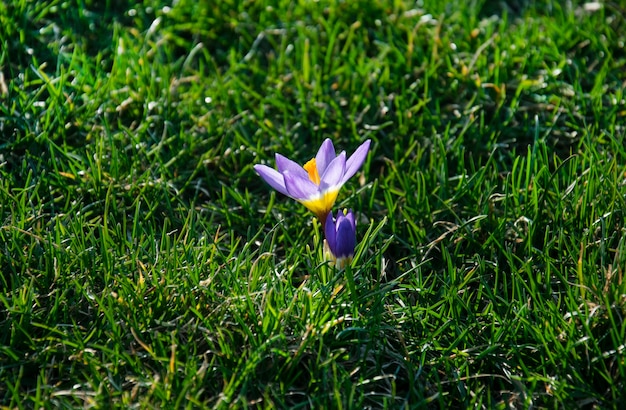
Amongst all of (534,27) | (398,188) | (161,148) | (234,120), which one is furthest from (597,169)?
(161,148)

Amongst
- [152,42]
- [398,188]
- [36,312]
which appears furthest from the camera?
[152,42]

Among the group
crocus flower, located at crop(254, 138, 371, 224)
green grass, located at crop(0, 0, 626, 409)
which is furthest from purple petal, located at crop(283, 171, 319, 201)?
green grass, located at crop(0, 0, 626, 409)

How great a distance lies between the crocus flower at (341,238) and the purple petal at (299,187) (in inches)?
3.4

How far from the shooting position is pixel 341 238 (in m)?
2.03

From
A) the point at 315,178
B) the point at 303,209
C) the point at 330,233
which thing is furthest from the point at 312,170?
the point at 303,209

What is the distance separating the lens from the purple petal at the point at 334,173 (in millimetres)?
2023

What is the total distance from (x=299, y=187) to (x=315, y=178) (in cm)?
7

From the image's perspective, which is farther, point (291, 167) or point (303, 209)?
point (303, 209)

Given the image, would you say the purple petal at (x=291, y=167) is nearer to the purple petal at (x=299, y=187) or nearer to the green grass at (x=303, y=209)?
the purple petal at (x=299, y=187)

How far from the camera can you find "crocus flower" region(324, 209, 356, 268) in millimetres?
2021

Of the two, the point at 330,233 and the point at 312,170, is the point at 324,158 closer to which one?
the point at 312,170

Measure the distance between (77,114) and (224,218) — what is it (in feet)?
2.17

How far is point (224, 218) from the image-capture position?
250 centimetres

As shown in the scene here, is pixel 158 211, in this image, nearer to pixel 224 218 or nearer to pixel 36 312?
pixel 224 218
